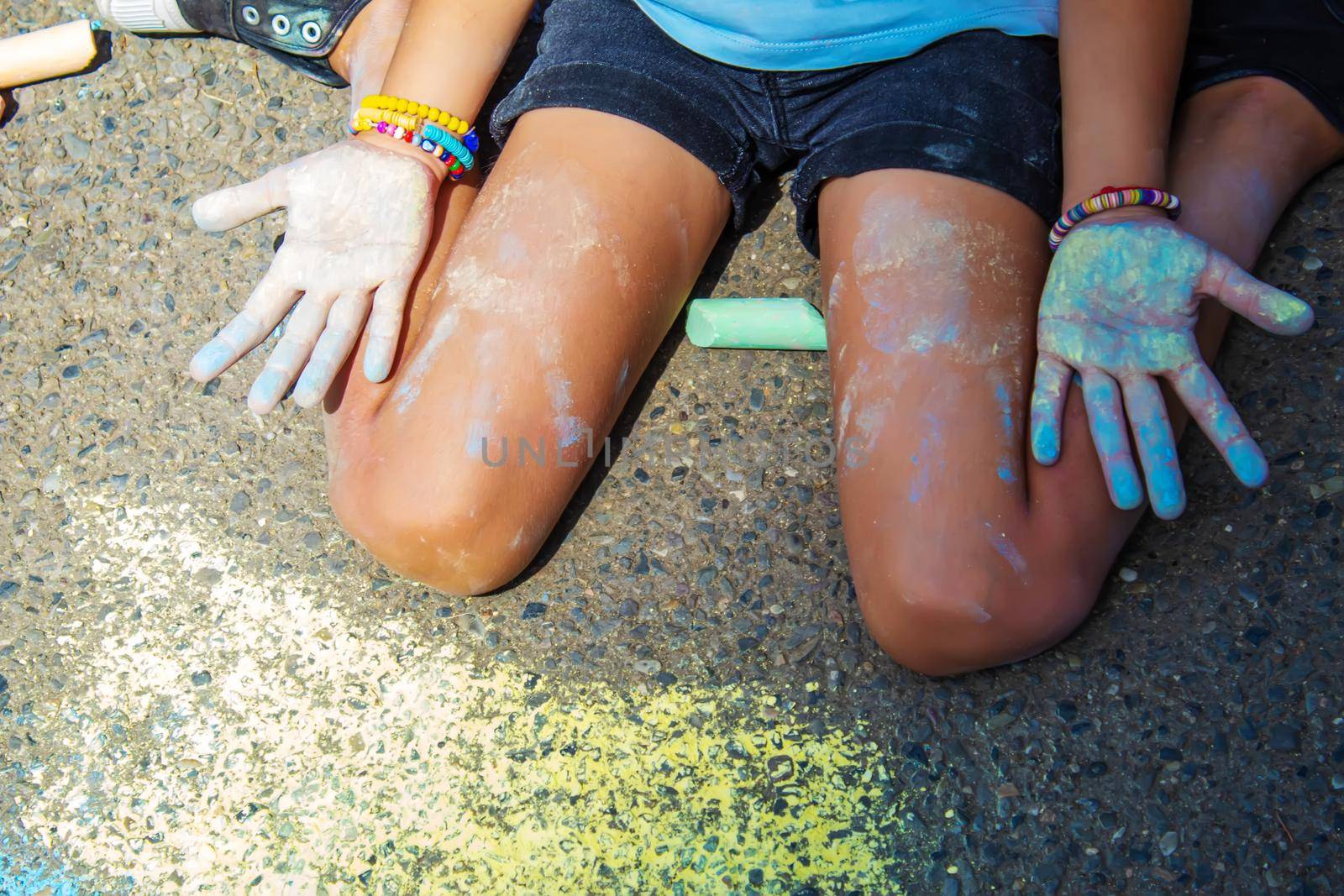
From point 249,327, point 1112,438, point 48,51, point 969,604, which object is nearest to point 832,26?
point 1112,438

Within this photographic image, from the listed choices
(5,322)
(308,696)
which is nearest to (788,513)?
(308,696)

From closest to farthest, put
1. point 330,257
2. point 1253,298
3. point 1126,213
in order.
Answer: point 1253,298 < point 1126,213 < point 330,257

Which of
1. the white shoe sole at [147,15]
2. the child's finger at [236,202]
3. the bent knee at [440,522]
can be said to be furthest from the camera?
the white shoe sole at [147,15]

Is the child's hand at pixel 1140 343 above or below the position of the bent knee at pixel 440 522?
above

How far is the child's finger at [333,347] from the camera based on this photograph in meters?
1.54

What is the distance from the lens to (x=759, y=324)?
5.79ft

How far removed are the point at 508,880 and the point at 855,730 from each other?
0.51 meters

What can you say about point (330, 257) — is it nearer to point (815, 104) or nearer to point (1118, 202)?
point (815, 104)

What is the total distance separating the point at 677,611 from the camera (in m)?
1.59

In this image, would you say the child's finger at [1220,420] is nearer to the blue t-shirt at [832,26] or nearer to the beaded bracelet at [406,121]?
the blue t-shirt at [832,26]

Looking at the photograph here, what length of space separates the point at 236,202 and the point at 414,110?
309mm

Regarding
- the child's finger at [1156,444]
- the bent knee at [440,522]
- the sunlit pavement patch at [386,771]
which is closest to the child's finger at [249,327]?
the bent knee at [440,522]

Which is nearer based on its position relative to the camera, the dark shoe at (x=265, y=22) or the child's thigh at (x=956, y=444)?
the child's thigh at (x=956, y=444)

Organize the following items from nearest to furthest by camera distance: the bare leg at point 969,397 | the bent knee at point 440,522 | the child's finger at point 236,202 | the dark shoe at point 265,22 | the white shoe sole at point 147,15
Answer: the bare leg at point 969,397, the bent knee at point 440,522, the child's finger at point 236,202, the dark shoe at point 265,22, the white shoe sole at point 147,15
